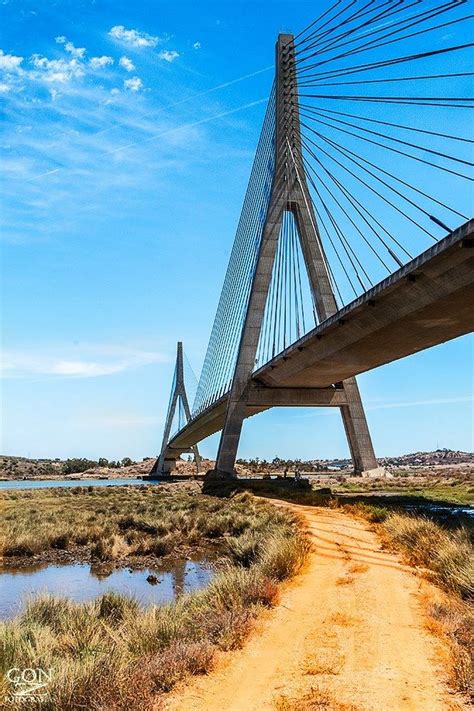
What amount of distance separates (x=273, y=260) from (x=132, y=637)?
103ft

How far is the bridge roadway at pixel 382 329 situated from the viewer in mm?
20594

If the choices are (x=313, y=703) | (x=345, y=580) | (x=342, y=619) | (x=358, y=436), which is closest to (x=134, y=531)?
(x=345, y=580)

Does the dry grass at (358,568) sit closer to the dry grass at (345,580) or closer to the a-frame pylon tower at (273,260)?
the dry grass at (345,580)

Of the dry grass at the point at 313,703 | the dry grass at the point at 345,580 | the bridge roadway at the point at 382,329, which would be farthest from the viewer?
the bridge roadway at the point at 382,329

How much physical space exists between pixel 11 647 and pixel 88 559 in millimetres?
10127

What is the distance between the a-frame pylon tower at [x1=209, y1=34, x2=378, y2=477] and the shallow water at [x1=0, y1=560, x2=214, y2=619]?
22.0 metres

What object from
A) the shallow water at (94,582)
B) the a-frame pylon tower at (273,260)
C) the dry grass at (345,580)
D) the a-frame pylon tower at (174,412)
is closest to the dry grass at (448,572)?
the dry grass at (345,580)

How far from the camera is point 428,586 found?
904 centimetres

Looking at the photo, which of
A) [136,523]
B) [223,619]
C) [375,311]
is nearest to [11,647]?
[223,619]

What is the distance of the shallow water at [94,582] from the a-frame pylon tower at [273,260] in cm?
2201

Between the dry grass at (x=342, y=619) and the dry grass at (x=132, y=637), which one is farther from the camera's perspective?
the dry grass at (x=342, y=619)

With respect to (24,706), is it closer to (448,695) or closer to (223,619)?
(223,619)

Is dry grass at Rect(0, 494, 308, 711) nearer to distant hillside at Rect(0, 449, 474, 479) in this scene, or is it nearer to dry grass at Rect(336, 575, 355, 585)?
dry grass at Rect(336, 575, 355, 585)

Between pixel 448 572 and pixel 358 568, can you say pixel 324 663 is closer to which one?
pixel 448 572
